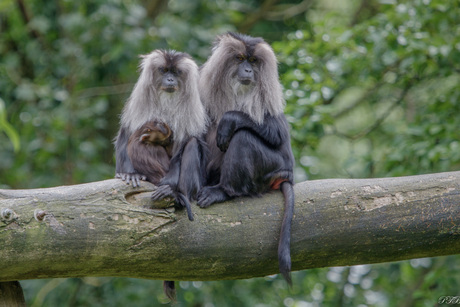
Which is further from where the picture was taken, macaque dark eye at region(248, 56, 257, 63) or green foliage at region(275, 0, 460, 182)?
green foliage at region(275, 0, 460, 182)

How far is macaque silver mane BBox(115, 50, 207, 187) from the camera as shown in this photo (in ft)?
15.7

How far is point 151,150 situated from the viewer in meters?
4.70

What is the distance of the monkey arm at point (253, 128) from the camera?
181 inches

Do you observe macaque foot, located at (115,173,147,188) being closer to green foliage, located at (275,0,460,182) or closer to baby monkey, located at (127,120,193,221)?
baby monkey, located at (127,120,193,221)

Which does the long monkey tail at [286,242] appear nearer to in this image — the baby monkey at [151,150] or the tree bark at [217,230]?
the tree bark at [217,230]

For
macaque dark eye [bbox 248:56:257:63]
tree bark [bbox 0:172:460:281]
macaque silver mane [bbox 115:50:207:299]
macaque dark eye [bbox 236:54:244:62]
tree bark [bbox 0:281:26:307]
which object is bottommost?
tree bark [bbox 0:281:26:307]

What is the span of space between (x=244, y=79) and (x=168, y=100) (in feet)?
2.33

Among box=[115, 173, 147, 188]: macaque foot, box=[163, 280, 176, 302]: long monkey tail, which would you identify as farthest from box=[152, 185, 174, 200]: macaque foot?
box=[163, 280, 176, 302]: long monkey tail

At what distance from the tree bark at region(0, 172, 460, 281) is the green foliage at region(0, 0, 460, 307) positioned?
179 centimetres

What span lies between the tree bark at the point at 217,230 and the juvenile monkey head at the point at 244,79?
0.98 metres

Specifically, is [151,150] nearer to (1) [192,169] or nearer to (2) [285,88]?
(1) [192,169]

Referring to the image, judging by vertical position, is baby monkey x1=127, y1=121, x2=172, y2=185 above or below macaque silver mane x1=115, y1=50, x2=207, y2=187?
below

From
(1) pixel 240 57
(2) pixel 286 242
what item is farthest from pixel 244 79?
(2) pixel 286 242

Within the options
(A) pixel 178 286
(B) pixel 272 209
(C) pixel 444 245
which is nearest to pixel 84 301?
(A) pixel 178 286
